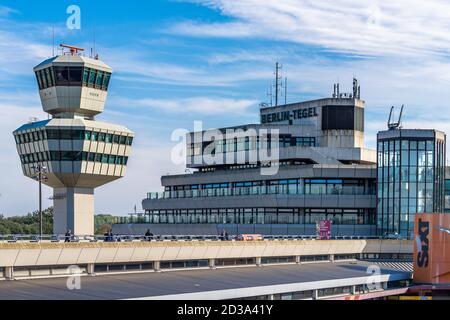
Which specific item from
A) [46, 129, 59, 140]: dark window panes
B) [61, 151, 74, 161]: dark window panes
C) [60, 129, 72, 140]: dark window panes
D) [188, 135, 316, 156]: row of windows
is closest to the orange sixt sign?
[61, 151, 74, 161]: dark window panes

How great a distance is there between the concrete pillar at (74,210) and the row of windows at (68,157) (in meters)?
4.92

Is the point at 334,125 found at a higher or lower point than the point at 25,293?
higher

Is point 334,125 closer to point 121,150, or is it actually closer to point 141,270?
point 121,150

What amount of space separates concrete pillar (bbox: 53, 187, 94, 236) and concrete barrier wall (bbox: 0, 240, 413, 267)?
1492 inches

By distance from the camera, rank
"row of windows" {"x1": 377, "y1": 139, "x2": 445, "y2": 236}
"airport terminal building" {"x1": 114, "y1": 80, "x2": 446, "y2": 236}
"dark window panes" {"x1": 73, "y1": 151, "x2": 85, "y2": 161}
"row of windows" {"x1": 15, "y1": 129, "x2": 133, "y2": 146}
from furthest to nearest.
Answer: "airport terminal building" {"x1": 114, "y1": 80, "x2": 446, "y2": 236} → "row of windows" {"x1": 377, "y1": 139, "x2": 445, "y2": 236} → "dark window panes" {"x1": 73, "y1": 151, "x2": 85, "y2": 161} → "row of windows" {"x1": 15, "y1": 129, "x2": 133, "y2": 146}

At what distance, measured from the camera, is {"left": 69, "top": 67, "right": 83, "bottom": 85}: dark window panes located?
91375mm

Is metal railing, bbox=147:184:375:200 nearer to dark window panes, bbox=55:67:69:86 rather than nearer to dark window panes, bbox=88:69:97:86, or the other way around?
dark window panes, bbox=88:69:97:86

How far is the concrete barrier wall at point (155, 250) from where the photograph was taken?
4141 cm

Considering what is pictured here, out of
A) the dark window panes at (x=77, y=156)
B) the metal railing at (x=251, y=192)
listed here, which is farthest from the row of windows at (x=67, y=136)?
the metal railing at (x=251, y=192)

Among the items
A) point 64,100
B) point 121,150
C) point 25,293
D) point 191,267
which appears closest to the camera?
point 25,293

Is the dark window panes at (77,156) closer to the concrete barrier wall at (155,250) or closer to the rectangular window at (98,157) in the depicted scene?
the rectangular window at (98,157)
